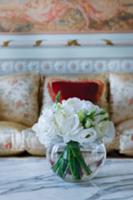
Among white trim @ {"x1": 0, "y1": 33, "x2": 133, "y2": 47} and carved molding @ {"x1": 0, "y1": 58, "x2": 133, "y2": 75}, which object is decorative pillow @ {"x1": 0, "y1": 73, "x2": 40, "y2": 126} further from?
white trim @ {"x1": 0, "y1": 33, "x2": 133, "y2": 47}

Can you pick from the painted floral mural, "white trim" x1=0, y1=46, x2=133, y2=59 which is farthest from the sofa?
the painted floral mural

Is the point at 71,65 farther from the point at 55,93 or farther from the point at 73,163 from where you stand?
the point at 73,163

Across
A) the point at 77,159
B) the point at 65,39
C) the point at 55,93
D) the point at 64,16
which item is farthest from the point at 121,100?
the point at 77,159

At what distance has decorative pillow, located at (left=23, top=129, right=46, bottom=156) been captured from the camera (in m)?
2.92

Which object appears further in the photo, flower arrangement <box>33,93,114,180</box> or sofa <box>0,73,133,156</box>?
sofa <box>0,73,133,156</box>

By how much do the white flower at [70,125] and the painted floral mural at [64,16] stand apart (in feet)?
6.99

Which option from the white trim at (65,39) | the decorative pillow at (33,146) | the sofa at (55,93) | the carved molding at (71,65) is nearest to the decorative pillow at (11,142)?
the decorative pillow at (33,146)

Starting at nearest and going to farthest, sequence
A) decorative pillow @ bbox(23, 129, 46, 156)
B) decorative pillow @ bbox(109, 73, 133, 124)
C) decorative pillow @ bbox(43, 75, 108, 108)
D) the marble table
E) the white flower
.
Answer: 1. the marble table
2. the white flower
3. decorative pillow @ bbox(23, 129, 46, 156)
4. decorative pillow @ bbox(43, 75, 108, 108)
5. decorative pillow @ bbox(109, 73, 133, 124)

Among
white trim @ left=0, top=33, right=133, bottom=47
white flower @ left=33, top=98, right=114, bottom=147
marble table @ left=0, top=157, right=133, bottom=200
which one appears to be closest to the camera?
marble table @ left=0, top=157, right=133, bottom=200

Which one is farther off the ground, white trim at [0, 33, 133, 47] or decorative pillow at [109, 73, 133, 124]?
white trim at [0, 33, 133, 47]

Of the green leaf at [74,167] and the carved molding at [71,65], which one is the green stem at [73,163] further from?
the carved molding at [71,65]

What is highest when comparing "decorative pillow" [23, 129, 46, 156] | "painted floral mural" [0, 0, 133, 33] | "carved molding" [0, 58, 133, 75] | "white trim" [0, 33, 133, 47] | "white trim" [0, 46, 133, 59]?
"painted floral mural" [0, 0, 133, 33]

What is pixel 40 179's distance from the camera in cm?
183

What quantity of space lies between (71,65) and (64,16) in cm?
47
